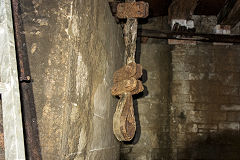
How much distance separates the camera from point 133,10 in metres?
2.62

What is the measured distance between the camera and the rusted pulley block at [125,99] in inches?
84.5

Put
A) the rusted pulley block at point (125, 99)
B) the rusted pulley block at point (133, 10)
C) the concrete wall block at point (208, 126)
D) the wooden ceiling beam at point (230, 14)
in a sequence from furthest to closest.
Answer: the concrete wall block at point (208, 126) → the wooden ceiling beam at point (230, 14) → the rusted pulley block at point (133, 10) → the rusted pulley block at point (125, 99)

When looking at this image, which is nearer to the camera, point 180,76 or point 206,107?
point 206,107

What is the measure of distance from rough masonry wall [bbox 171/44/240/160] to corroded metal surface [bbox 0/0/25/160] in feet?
13.8

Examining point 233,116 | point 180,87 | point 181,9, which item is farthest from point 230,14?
point 233,116

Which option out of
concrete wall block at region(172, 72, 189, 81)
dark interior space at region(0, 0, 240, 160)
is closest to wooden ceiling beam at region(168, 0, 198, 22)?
dark interior space at region(0, 0, 240, 160)

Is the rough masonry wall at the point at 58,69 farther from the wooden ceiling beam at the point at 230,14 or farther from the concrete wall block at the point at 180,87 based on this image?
the wooden ceiling beam at the point at 230,14

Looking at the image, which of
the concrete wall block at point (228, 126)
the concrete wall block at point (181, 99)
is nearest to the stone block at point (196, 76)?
the concrete wall block at point (181, 99)

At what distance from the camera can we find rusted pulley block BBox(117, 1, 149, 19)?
103 inches

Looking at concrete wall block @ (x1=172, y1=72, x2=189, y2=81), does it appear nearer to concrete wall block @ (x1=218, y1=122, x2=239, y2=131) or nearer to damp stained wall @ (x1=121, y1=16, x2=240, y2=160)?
damp stained wall @ (x1=121, y1=16, x2=240, y2=160)

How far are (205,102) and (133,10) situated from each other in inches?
125

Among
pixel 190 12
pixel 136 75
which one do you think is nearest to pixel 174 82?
pixel 190 12

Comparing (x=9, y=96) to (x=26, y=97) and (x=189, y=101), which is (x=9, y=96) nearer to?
(x=26, y=97)

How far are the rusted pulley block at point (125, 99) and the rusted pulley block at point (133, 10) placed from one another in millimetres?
720
